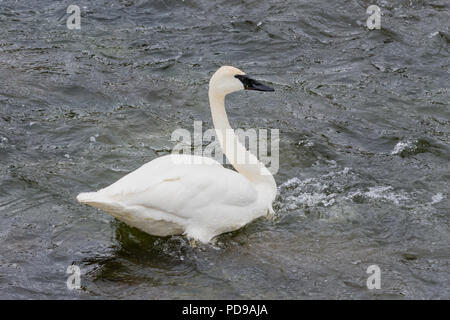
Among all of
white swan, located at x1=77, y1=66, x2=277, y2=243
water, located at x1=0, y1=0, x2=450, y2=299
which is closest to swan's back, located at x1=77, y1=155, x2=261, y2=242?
white swan, located at x1=77, y1=66, x2=277, y2=243

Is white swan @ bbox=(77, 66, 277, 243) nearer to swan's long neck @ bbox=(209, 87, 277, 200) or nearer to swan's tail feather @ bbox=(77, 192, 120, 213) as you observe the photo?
swan's tail feather @ bbox=(77, 192, 120, 213)

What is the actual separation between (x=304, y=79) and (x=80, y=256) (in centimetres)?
456

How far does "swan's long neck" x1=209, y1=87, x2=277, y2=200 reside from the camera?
6.93 meters

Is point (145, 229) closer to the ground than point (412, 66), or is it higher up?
closer to the ground

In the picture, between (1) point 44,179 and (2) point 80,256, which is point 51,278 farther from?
(1) point 44,179

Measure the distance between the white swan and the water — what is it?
0.58ft

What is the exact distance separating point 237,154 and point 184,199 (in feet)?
3.32

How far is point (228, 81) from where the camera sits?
6.93 metres

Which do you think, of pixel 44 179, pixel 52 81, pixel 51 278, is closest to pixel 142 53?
pixel 52 81

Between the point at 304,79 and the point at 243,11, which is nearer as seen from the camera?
the point at 304,79

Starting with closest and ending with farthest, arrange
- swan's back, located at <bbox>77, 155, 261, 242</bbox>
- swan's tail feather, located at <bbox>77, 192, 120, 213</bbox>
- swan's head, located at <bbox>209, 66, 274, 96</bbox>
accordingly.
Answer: swan's tail feather, located at <bbox>77, 192, 120, 213</bbox>, swan's back, located at <bbox>77, 155, 261, 242</bbox>, swan's head, located at <bbox>209, 66, 274, 96</bbox>

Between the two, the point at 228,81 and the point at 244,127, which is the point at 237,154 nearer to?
the point at 228,81

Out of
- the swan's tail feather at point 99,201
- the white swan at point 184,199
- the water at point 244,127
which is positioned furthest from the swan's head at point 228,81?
the swan's tail feather at point 99,201

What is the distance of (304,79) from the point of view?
966 cm
